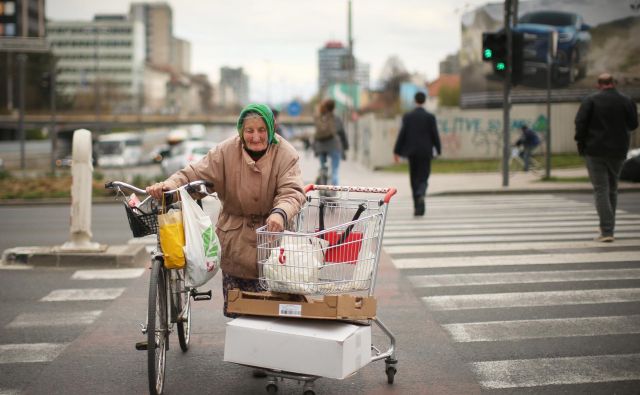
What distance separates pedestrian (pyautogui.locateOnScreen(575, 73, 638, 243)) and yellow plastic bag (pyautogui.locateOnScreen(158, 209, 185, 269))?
6695 millimetres

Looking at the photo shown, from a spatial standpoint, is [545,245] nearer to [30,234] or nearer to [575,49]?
[30,234]

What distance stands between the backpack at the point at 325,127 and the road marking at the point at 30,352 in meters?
10.6

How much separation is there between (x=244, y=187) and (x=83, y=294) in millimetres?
3887

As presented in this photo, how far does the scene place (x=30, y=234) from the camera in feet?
44.1

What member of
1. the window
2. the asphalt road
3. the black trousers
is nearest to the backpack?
the black trousers

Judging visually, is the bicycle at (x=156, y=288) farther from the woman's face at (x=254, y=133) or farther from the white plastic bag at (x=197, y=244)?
the woman's face at (x=254, y=133)

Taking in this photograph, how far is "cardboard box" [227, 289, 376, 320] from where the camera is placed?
4758 millimetres

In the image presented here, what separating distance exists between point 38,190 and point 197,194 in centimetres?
1772

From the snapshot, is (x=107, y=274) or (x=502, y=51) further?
(x=502, y=51)

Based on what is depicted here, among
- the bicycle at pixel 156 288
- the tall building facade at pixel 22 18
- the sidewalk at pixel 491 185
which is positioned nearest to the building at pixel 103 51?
the tall building facade at pixel 22 18

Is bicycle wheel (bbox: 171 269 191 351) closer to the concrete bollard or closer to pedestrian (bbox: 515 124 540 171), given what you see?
the concrete bollard

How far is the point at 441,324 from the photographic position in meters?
6.98

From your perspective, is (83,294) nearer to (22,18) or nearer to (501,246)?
(501,246)

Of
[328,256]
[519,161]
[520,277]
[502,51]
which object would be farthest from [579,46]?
[328,256]
